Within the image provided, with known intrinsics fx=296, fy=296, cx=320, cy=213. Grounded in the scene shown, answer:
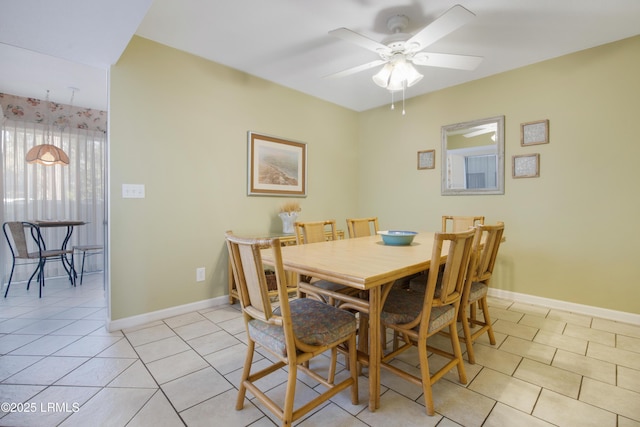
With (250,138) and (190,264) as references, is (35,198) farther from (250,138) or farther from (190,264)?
(250,138)

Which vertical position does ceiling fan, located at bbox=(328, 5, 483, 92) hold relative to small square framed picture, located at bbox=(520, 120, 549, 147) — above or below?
above

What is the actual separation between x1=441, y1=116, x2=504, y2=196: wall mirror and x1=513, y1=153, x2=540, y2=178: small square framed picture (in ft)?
0.42

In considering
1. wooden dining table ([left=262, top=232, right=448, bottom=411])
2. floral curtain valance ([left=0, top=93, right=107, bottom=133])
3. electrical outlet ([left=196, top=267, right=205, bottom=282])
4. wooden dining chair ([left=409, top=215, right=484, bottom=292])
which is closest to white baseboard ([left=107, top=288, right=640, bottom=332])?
electrical outlet ([left=196, top=267, right=205, bottom=282])

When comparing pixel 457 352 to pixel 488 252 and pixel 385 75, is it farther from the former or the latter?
pixel 385 75

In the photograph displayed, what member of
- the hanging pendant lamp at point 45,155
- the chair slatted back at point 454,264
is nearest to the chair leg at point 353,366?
the chair slatted back at point 454,264

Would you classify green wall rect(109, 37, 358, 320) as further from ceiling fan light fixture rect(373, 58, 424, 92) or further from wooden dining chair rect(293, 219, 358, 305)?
ceiling fan light fixture rect(373, 58, 424, 92)

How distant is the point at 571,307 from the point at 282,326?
3.01m

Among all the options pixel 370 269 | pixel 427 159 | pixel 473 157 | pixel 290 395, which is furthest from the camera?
pixel 427 159

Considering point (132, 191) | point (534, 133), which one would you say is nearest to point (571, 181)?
point (534, 133)

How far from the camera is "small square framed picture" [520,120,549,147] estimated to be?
2914mm

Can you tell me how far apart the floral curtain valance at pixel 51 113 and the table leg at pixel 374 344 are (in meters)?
4.90

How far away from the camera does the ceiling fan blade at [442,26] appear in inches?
64.3

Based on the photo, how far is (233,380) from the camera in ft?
5.63

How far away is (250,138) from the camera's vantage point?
3.21 m
